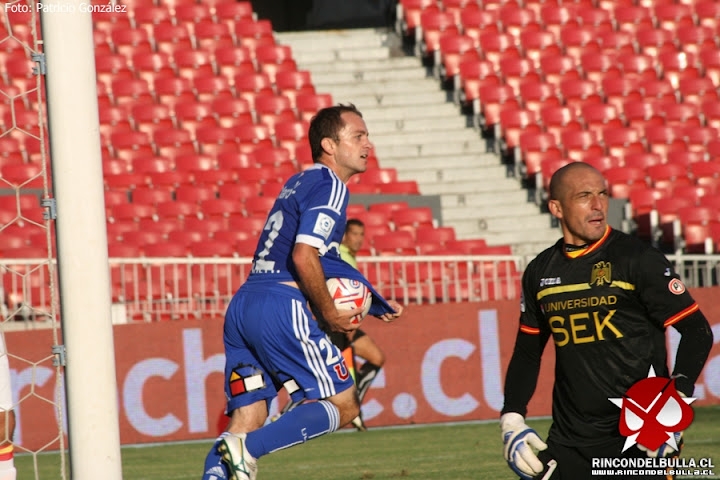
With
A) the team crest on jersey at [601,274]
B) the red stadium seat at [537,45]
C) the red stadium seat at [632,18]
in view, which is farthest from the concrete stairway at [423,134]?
the team crest on jersey at [601,274]

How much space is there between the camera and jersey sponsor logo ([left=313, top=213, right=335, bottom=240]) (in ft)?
17.3

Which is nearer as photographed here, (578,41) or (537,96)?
(537,96)

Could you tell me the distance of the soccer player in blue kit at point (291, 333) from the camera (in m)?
5.24

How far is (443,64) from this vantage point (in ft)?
65.2

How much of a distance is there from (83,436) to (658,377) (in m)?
2.53

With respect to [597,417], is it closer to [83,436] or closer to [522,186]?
[83,436]

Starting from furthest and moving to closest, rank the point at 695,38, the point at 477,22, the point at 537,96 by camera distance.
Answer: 1. the point at 695,38
2. the point at 477,22
3. the point at 537,96

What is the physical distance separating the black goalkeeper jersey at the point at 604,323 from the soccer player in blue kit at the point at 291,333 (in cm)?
113

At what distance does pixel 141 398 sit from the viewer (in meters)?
11.2

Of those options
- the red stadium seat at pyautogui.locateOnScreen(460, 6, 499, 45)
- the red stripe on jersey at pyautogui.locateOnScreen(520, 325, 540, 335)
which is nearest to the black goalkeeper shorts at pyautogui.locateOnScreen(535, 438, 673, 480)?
the red stripe on jersey at pyautogui.locateOnScreen(520, 325, 540, 335)

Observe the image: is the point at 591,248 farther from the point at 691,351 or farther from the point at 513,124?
the point at 513,124

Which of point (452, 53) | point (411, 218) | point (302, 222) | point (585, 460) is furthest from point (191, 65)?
point (585, 460)

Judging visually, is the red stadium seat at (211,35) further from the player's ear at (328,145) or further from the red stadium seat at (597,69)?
the player's ear at (328,145)

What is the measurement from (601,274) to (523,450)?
747 mm
